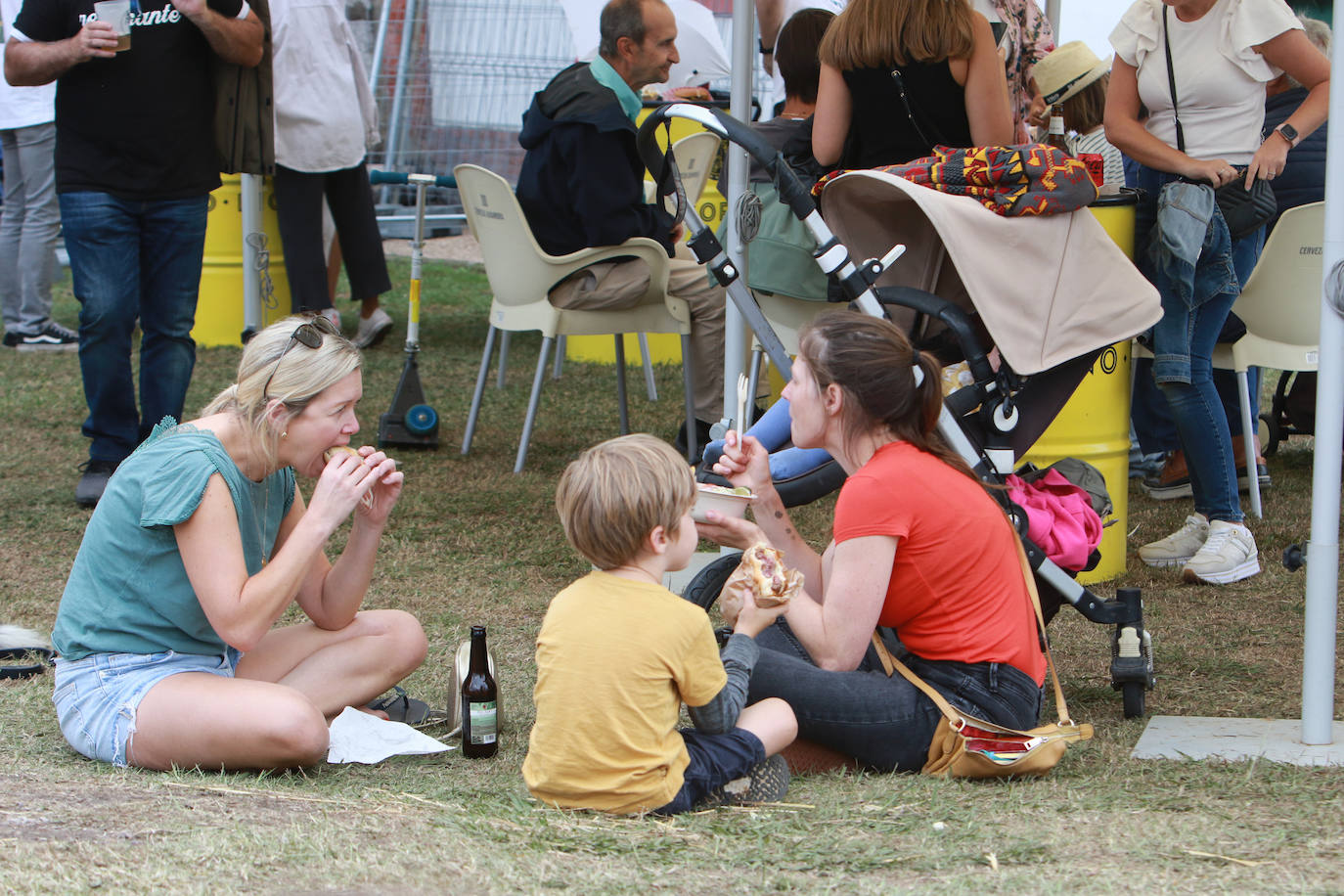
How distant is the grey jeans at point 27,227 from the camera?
8047mm

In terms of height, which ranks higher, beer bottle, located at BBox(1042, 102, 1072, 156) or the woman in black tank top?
the woman in black tank top

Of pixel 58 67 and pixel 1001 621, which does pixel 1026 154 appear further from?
pixel 58 67

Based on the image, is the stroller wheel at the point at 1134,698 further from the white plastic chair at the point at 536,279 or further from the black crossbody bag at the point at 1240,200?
the white plastic chair at the point at 536,279

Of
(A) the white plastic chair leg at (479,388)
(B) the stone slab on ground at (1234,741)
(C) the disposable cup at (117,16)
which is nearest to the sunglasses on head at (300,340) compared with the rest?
(B) the stone slab on ground at (1234,741)

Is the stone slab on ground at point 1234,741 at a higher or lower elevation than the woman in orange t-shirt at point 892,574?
lower

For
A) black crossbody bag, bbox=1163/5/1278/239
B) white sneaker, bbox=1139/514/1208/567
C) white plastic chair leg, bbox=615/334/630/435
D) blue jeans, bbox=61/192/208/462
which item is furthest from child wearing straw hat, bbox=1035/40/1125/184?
blue jeans, bbox=61/192/208/462

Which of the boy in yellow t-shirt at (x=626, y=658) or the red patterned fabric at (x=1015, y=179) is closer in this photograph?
the boy in yellow t-shirt at (x=626, y=658)

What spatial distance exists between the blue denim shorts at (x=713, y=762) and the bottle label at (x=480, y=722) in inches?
22.6

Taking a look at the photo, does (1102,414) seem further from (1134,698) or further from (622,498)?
(622,498)

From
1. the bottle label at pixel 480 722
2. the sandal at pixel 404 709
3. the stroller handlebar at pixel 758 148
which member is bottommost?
the sandal at pixel 404 709

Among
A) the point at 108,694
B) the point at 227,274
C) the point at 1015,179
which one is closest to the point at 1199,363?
the point at 1015,179

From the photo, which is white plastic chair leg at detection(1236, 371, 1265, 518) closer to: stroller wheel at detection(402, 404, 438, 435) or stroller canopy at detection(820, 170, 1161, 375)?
stroller canopy at detection(820, 170, 1161, 375)

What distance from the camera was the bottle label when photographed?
10.0ft

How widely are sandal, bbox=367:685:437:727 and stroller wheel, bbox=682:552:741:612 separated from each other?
72 centimetres
